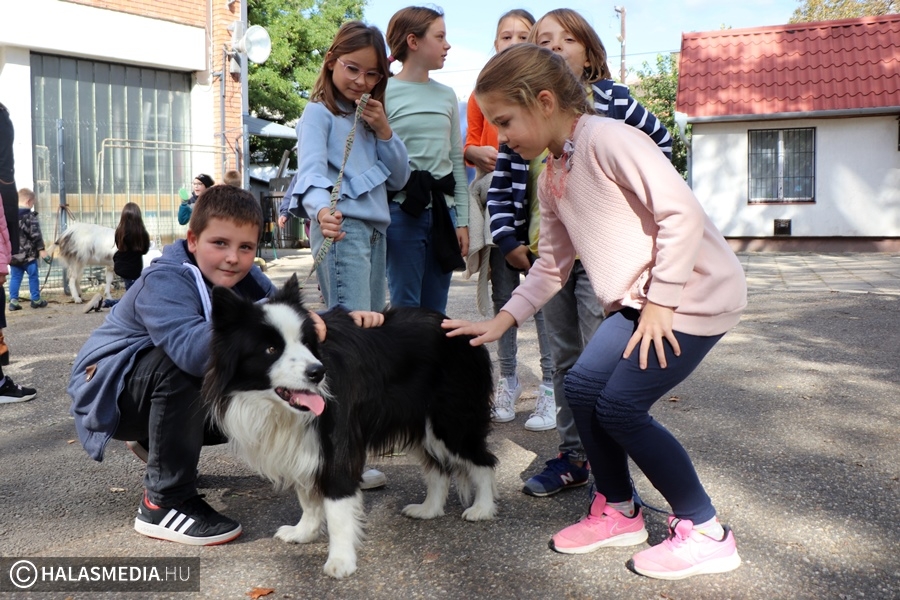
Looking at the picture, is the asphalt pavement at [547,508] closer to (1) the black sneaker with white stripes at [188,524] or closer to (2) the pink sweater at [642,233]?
(1) the black sneaker with white stripes at [188,524]

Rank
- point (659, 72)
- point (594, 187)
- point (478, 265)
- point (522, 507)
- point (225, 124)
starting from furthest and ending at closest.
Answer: point (659, 72) → point (225, 124) → point (478, 265) → point (522, 507) → point (594, 187)

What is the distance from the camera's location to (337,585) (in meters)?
2.79

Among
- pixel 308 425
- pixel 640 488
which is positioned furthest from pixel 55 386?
pixel 640 488

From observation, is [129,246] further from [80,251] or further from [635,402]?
[635,402]

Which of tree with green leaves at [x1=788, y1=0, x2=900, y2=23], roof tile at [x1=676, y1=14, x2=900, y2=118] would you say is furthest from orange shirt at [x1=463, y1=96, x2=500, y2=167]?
tree with green leaves at [x1=788, y1=0, x2=900, y2=23]

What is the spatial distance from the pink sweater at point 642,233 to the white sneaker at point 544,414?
1896 millimetres

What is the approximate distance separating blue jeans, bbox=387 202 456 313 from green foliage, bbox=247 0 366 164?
22138 millimetres

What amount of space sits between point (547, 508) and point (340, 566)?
3.43 ft

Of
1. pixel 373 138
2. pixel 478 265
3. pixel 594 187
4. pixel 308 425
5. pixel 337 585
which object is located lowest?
pixel 337 585

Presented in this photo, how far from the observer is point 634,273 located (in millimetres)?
2734

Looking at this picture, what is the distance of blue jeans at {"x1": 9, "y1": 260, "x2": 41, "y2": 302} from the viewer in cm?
1098

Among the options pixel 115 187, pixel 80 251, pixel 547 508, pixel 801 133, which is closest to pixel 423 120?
pixel 547 508

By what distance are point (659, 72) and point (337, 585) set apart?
28625mm

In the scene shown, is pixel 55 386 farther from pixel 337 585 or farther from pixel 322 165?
pixel 337 585
